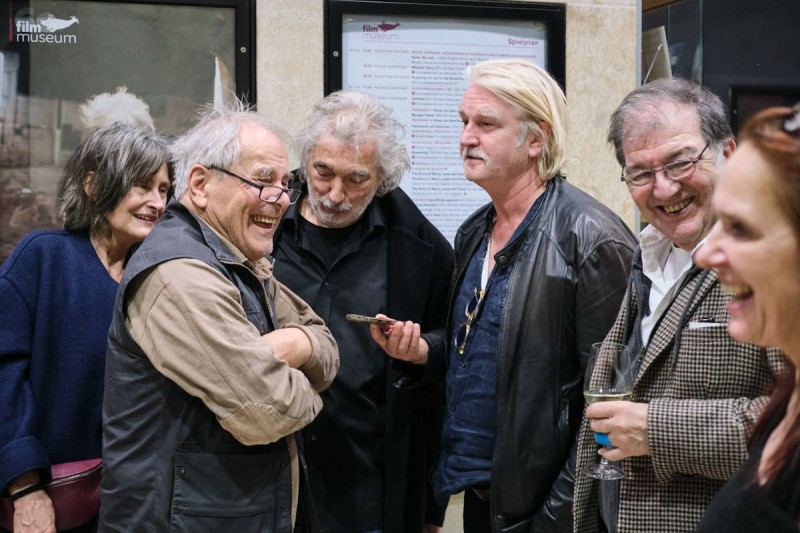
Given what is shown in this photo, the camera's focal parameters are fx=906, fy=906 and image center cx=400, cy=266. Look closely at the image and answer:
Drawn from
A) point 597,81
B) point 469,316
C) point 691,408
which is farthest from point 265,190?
point 597,81

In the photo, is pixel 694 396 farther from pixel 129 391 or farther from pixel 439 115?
pixel 439 115

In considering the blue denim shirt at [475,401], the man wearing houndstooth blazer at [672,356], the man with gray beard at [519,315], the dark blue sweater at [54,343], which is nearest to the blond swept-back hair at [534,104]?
the man with gray beard at [519,315]

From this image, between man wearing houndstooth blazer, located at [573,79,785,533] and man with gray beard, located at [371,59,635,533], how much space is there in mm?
202

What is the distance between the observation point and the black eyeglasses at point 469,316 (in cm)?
254

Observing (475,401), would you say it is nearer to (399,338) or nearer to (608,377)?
(399,338)

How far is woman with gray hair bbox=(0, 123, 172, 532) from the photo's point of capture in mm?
2400

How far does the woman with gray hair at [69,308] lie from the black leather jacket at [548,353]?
1.13 m

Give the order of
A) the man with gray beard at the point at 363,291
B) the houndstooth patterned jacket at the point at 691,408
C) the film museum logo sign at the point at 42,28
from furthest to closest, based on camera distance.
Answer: the film museum logo sign at the point at 42,28
the man with gray beard at the point at 363,291
the houndstooth patterned jacket at the point at 691,408

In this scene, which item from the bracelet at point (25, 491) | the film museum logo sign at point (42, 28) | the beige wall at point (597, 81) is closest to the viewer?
the bracelet at point (25, 491)

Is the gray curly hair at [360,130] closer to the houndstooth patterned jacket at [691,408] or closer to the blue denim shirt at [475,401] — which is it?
the blue denim shirt at [475,401]

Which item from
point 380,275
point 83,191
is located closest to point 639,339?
point 380,275

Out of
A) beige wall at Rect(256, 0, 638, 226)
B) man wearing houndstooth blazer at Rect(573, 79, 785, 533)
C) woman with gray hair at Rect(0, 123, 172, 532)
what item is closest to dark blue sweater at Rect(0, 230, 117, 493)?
woman with gray hair at Rect(0, 123, 172, 532)

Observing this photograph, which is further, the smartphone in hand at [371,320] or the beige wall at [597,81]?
the beige wall at [597,81]

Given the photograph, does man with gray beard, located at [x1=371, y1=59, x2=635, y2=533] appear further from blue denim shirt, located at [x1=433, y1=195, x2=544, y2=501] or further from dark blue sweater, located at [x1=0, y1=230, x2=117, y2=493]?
dark blue sweater, located at [x1=0, y1=230, x2=117, y2=493]
